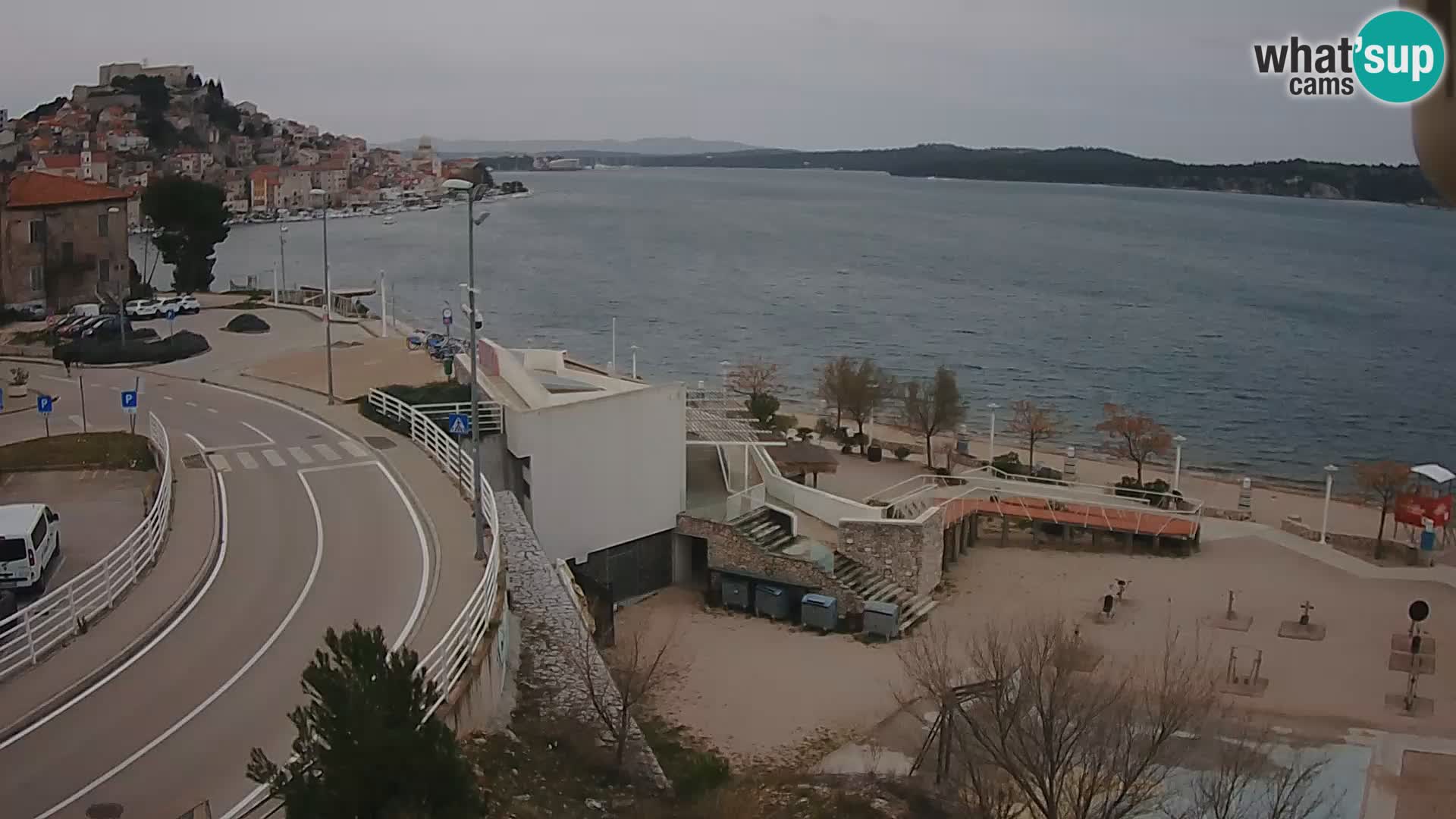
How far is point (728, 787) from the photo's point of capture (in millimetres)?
14320

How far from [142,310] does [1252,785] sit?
4133 cm

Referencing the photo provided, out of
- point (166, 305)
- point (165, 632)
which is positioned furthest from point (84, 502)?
point (166, 305)

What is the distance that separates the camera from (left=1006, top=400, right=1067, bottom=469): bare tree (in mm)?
40862

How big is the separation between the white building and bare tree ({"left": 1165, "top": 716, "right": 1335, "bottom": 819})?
11.8 m

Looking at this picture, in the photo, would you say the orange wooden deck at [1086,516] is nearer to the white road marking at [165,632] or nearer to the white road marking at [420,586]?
the white road marking at [420,586]

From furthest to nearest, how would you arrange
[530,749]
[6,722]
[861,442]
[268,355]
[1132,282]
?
1. [1132,282]
2. [861,442]
3. [268,355]
4. [530,749]
5. [6,722]

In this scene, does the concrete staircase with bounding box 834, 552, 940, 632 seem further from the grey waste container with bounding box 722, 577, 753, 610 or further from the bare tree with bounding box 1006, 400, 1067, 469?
the bare tree with bounding box 1006, 400, 1067, 469

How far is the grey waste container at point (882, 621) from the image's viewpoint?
2286 cm

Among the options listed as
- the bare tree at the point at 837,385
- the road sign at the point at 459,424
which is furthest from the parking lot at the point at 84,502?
the bare tree at the point at 837,385

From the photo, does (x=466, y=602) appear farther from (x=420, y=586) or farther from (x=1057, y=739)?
(x=1057, y=739)

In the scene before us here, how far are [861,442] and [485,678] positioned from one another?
28.0m

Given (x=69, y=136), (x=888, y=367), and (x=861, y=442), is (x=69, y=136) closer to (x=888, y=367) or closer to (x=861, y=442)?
(x=888, y=367)

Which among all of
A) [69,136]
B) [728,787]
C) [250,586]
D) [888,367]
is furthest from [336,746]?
[69,136]

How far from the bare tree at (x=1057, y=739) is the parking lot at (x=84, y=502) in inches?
487
